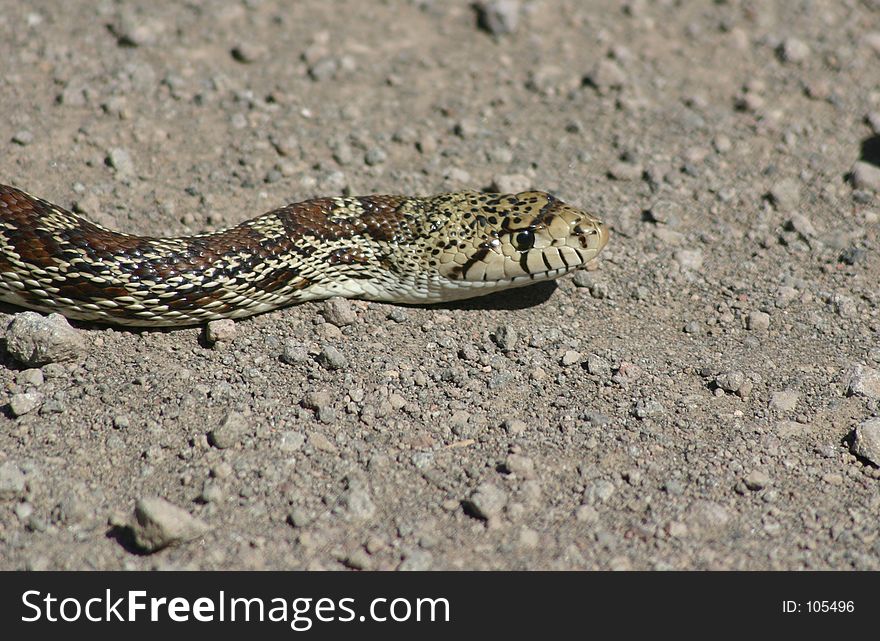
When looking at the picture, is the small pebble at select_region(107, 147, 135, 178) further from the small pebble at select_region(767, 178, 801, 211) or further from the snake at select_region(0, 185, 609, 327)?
the small pebble at select_region(767, 178, 801, 211)

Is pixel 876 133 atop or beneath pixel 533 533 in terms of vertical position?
atop

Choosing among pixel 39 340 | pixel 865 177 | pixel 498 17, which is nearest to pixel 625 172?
pixel 865 177

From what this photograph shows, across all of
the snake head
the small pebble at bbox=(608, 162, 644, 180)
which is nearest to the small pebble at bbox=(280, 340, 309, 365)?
the snake head

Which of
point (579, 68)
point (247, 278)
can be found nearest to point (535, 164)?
point (579, 68)

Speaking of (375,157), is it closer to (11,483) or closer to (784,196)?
(784,196)

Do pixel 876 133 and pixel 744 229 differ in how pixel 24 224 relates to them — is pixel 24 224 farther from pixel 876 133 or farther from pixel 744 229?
pixel 876 133

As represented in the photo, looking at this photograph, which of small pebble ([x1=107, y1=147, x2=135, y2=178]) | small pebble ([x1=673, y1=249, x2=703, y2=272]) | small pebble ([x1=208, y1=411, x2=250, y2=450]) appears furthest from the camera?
small pebble ([x1=107, y1=147, x2=135, y2=178])

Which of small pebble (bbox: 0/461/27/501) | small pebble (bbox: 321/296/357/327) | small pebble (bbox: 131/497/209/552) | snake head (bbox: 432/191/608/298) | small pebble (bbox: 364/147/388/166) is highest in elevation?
small pebble (bbox: 364/147/388/166)

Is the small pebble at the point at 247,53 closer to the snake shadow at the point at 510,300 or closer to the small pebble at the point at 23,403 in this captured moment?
the snake shadow at the point at 510,300
